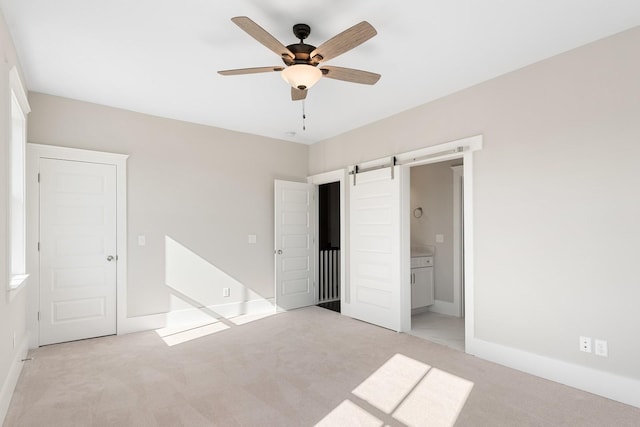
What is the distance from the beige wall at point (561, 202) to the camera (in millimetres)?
2500

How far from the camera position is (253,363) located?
3.18m

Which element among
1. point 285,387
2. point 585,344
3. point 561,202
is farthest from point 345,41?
point 585,344

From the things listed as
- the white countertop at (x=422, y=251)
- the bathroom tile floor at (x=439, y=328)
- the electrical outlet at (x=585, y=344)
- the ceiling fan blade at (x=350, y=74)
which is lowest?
the bathroom tile floor at (x=439, y=328)

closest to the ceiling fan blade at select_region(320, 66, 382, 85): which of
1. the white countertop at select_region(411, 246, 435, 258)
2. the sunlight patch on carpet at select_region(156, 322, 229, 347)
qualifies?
the white countertop at select_region(411, 246, 435, 258)

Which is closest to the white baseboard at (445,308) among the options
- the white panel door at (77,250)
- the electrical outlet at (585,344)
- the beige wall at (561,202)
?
the beige wall at (561,202)

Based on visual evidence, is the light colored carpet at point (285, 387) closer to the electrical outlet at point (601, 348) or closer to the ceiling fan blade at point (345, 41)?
the electrical outlet at point (601, 348)

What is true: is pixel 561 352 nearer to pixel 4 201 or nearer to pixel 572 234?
pixel 572 234

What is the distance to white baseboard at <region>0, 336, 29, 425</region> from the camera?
7.35 feet

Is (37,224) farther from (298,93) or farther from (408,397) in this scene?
(408,397)

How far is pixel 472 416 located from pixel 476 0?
269 cm

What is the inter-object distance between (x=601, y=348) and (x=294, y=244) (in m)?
3.81

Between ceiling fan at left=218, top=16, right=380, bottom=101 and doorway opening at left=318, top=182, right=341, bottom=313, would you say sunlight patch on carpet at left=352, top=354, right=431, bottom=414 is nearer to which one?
doorway opening at left=318, top=182, right=341, bottom=313

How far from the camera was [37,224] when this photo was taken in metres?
3.60

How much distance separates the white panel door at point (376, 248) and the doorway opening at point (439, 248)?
1.88 feet
